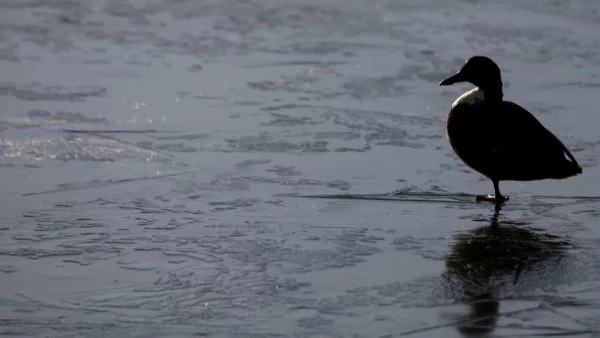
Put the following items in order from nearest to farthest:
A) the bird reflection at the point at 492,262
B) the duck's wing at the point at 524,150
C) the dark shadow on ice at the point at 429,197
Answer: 1. the bird reflection at the point at 492,262
2. the duck's wing at the point at 524,150
3. the dark shadow on ice at the point at 429,197

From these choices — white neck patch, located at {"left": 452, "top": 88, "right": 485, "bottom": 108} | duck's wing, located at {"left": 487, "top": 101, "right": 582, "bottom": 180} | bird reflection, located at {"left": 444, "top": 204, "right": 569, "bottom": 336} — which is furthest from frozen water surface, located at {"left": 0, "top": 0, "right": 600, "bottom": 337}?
white neck patch, located at {"left": 452, "top": 88, "right": 485, "bottom": 108}

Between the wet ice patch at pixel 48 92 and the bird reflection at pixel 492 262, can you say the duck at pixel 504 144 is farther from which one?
the wet ice patch at pixel 48 92

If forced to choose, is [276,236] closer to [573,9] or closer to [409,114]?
[409,114]

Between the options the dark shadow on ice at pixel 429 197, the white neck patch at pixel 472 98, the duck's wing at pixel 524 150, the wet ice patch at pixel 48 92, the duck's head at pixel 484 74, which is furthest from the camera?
the wet ice patch at pixel 48 92

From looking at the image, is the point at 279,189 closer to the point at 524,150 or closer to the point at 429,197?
the point at 429,197

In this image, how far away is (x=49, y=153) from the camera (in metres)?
6.57

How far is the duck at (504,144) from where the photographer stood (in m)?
5.63

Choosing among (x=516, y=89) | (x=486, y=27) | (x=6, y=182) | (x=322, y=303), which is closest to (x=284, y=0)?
(x=486, y=27)

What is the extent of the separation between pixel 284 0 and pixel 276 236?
8128 mm

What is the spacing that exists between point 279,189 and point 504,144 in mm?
1097

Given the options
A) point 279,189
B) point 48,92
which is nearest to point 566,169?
point 279,189

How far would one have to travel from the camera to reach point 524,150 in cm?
564

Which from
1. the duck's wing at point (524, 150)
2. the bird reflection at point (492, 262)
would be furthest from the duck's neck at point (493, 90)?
the bird reflection at point (492, 262)

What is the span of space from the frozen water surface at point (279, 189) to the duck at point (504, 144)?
0.17 meters
